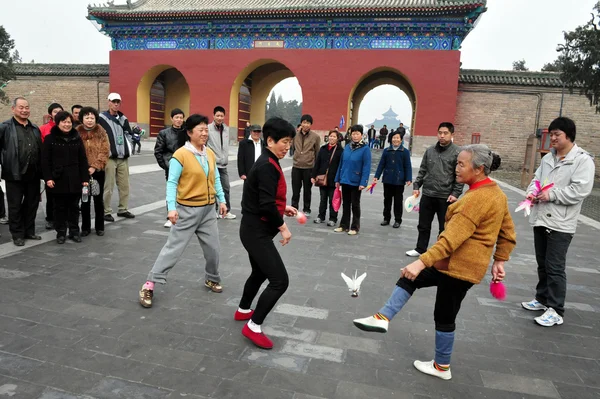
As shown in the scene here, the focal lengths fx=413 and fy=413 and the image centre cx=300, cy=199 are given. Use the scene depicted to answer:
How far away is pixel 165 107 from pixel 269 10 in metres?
9.44

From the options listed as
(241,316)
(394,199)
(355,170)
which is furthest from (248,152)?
(241,316)

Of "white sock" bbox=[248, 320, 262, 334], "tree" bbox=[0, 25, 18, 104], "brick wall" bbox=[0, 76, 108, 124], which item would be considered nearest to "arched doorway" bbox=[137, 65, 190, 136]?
"brick wall" bbox=[0, 76, 108, 124]

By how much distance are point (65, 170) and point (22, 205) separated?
659 millimetres

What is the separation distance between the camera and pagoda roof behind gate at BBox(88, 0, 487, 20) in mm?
18000

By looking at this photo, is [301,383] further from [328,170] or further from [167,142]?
[328,170]

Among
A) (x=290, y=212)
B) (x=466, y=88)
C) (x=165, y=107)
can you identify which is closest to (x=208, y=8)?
(x=165, y=107)

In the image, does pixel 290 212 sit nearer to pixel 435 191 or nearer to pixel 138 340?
pixel 138 340

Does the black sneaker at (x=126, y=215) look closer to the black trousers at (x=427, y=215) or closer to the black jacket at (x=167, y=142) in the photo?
the black jacket at (x=167, y=142)

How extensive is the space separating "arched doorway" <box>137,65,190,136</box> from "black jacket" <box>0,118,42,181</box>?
61.9 ft

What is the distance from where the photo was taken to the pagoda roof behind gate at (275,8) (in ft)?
59.1

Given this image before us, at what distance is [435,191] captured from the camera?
486cm

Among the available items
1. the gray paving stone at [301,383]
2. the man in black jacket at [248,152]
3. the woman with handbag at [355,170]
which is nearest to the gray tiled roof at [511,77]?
the woman with handbag at [355,170]

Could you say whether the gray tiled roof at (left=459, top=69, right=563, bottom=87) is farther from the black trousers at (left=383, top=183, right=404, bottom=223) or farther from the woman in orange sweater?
the woman in orange sweater

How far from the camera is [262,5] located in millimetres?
21203
